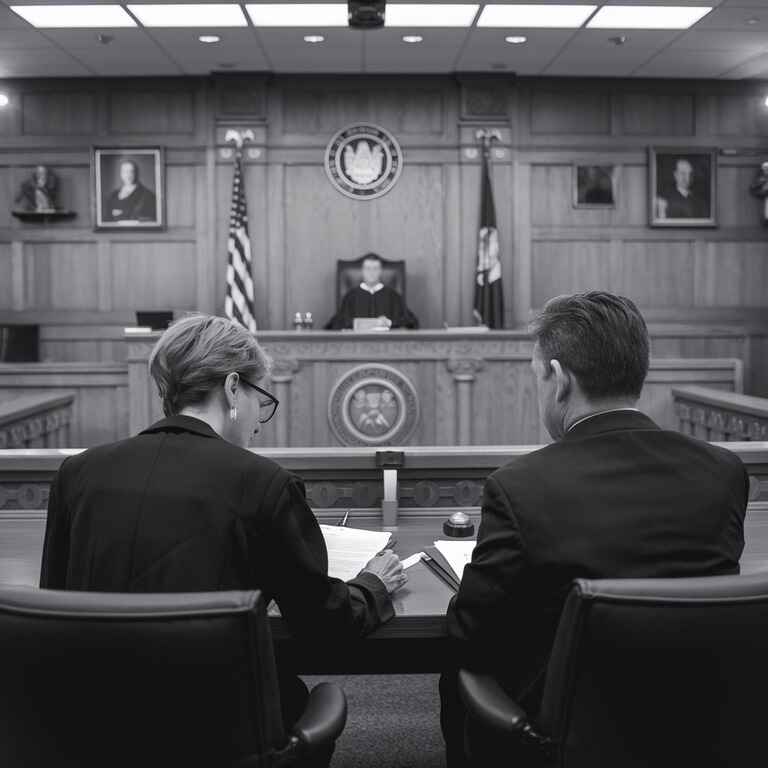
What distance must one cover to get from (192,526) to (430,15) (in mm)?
5916

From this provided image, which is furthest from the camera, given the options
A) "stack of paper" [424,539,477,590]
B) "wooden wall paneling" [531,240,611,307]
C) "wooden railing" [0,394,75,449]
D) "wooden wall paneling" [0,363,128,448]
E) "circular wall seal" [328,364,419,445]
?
"wooden wall paneling" [531,240,611,307]

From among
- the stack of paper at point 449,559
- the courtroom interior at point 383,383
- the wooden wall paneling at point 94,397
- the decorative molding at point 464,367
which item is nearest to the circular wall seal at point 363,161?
the courtroom interior at point 383,383

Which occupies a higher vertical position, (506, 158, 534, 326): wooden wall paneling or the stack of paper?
(506, 158, 534, 326): wooden wall paneling

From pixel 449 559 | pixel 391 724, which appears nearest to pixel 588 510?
pixel 449 559

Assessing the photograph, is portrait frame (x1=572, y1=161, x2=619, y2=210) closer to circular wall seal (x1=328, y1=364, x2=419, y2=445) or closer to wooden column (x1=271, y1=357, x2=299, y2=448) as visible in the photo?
circular wall seal (x1=328, y1=364, x2=419, y2=445)

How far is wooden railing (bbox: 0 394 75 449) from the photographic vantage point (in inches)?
189

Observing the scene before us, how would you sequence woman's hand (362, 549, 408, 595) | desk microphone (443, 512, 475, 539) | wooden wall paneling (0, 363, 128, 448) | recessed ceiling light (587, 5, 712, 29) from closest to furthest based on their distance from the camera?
woman's hand (362, 549, 408, 595)
desk microphone (443, 512, 475, 539)
recessed ceiling light (587, 5, 712, 29)
wooden wall paneling (0, 363, 128, 448)

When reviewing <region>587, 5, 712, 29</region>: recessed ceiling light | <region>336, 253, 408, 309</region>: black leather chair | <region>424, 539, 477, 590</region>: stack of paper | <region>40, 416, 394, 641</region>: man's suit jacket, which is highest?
<region>587, 5, 712, 29</region>: recessed ceiling light

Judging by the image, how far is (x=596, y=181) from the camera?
837 cm

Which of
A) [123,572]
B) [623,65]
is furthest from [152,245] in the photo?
[123,572]

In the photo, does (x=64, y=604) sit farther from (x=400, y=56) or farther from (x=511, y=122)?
(x=511, y=122)

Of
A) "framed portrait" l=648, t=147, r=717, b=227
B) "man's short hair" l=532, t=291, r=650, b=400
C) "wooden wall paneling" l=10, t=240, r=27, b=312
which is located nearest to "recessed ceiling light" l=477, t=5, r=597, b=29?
"framed portrait" l=648, t=147, r=717, b=227

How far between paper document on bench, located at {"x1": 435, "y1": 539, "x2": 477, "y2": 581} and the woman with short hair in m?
0.26

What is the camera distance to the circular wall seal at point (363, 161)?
8188mm
